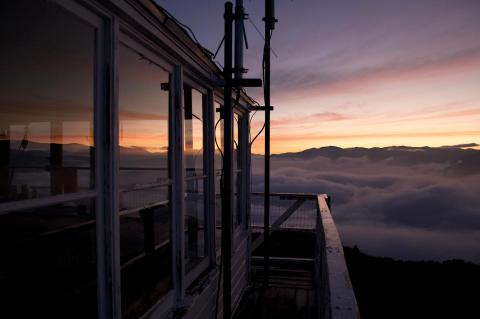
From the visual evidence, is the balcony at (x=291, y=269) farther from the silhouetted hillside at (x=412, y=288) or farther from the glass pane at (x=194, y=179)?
the silhouetted hillside at (x=412, y=288)

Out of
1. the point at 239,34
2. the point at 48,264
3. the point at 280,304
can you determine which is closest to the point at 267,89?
the point at 239,34

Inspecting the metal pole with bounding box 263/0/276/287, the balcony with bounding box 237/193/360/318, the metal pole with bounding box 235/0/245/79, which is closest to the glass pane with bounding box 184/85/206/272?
the metal pole with bounding box 235/0/245/79

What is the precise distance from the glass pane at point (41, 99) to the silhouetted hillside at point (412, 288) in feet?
39.0

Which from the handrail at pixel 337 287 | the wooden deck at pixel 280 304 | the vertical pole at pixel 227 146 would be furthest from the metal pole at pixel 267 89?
the handrail at pixel 337 287

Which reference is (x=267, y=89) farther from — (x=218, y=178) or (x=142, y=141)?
(x=142, y=141)

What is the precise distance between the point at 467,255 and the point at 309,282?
494ft

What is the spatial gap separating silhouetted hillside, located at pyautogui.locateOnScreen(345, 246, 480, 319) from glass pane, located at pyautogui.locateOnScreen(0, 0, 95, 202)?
468 inches

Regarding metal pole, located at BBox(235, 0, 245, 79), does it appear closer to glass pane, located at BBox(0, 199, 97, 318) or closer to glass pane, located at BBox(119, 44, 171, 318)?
glass pane, located at BBox(119, 44, 171, 318)

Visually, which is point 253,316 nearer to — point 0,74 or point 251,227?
point 251,227

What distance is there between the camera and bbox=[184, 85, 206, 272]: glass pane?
3.31m

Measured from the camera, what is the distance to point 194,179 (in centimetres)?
338

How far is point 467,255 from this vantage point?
130 metres

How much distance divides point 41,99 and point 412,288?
15.9m

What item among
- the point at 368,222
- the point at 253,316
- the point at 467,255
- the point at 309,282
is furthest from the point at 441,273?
the point at 368,222
